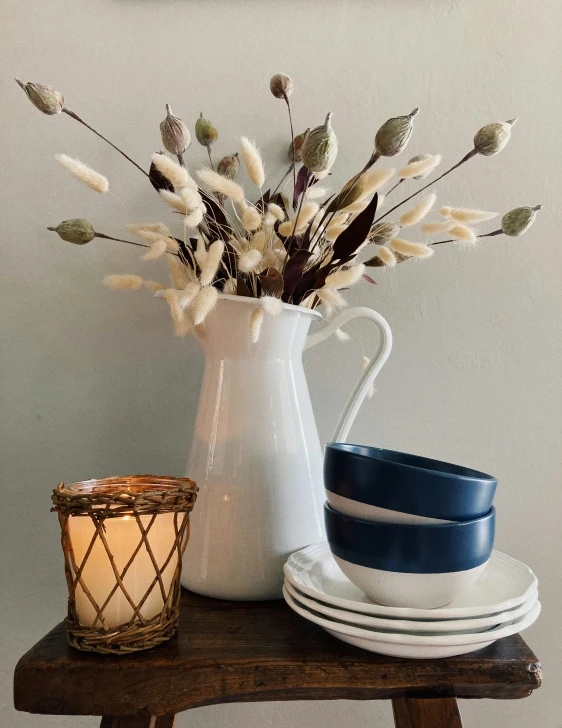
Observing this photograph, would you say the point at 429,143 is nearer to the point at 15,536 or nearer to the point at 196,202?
the point at 196,202

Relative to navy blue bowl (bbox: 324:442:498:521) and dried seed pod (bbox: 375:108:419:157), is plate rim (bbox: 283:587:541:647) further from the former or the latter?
dried seed pod (bbox: 375:108:419:157)

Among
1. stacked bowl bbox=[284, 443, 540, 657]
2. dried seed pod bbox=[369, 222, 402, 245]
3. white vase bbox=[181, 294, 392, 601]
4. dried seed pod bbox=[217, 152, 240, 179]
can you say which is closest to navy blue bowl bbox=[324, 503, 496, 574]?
stacked bowl bbox=[284, 443, 540, 657]

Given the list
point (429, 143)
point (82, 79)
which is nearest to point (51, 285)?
point (82, 79)

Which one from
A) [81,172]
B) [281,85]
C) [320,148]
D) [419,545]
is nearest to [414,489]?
[419,545]

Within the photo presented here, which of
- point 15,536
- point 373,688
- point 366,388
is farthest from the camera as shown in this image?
point 15,536

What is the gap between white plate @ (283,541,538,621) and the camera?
1.54 ft

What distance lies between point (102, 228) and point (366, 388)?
0.44m

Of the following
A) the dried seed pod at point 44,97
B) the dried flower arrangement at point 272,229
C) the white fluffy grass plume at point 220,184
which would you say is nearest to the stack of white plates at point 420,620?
the dried flower arrangement at point 272,229

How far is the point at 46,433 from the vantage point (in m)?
0.82

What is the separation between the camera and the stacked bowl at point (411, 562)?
465 millimetres

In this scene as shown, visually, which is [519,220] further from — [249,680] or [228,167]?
[249,680]

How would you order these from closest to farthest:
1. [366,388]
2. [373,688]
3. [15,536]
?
[373,688] < [366,388] < [15,536]

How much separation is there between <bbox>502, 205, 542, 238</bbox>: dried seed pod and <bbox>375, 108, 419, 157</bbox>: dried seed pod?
0.16 metres

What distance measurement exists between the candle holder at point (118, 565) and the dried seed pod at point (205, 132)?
46 centimetres
